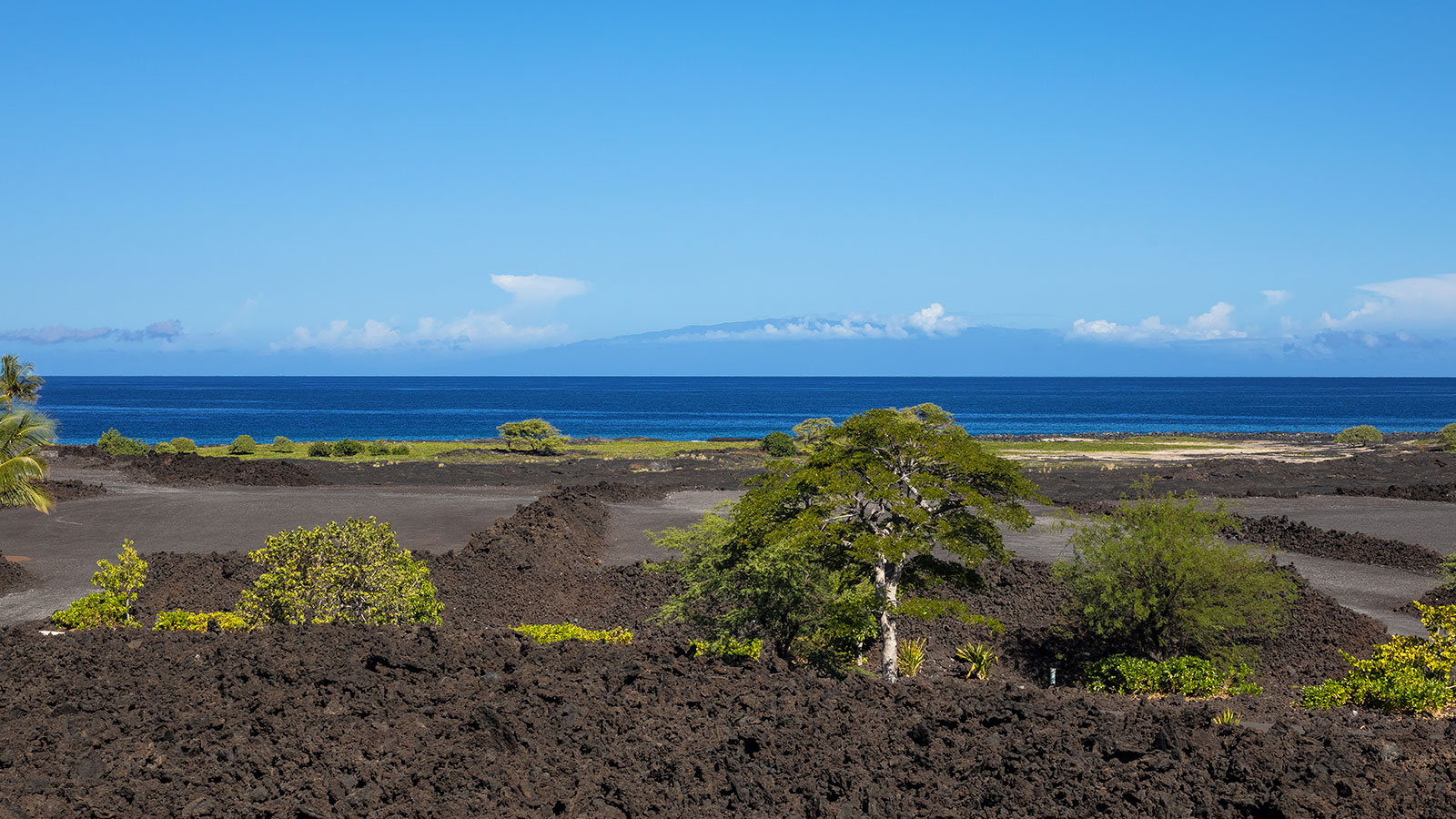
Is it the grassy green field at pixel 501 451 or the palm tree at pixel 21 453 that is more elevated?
the palm tree at pixel 21 453

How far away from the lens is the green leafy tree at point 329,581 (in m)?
16.4

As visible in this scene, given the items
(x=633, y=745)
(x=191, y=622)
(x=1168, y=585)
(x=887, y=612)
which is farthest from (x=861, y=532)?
(x=191, y=622)

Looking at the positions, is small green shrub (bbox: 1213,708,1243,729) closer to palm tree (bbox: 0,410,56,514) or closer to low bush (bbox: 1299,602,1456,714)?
low bush (bbox: 1299,602,1456,714)

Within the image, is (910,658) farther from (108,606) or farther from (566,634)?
(108,606)

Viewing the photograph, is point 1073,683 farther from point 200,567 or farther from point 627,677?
point 200,567

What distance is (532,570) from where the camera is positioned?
1033 inches

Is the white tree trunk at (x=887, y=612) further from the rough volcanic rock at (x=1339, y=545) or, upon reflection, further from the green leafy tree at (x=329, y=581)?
the rough volcanic rock at (x=1339, y=545)

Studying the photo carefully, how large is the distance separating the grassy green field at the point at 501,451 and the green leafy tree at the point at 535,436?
85 centimetres

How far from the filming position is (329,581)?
53.8ft

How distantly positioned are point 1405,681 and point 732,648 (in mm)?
9779

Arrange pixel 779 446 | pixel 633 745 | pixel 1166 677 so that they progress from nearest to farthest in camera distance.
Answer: pixel 633 745 < pixel 1166 677 < pixel 779 446

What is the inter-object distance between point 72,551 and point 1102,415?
141 m

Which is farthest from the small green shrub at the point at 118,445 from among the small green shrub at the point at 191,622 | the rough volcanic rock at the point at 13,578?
the small green shrub at the point at 191,622

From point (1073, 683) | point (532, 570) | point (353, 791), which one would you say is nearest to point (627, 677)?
point (353, 791)
